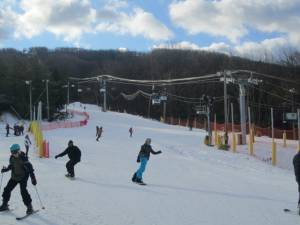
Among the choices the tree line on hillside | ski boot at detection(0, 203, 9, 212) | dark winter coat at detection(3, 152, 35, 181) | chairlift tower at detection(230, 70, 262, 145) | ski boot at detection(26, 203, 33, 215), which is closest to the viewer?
ski boot at detection(26, 203, 33, 215)

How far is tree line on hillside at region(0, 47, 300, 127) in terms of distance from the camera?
288 ft

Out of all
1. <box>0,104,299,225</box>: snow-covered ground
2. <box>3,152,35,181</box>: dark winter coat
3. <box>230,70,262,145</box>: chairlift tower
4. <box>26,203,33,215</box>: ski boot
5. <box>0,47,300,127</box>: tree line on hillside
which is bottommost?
<box>0,104,299,225</box>: snow-covered ground

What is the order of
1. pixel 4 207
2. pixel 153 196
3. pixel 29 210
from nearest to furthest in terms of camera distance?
pixel 29 210 < pixel 4 207 < pixel 153 196

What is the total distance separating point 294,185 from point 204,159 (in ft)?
38.1

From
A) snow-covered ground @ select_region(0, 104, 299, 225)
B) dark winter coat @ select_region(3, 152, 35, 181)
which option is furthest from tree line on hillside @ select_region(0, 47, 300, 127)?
dark winter coat @ select_region(3, 152, 35, 181)

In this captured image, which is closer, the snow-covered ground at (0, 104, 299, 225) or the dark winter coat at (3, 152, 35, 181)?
the dark winter coat at (3, 152, 35, 181)

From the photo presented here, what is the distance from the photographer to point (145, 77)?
16512 centimetres

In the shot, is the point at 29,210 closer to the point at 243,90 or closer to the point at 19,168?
the point at 19,168

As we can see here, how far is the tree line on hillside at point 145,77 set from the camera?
87812mm

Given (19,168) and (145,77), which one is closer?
(19,168)

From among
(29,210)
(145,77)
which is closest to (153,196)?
(29,210)

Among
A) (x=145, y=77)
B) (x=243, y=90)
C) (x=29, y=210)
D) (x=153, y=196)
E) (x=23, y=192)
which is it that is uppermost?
(x=145, y=77)

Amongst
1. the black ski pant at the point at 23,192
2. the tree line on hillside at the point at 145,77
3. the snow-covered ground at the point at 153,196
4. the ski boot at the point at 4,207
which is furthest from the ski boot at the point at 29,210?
the tree line on hillside at the point at 145,77

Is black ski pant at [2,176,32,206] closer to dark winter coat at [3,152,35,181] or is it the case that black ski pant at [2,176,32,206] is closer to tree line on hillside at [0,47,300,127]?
dark winter coat at [3,152,35,181]
